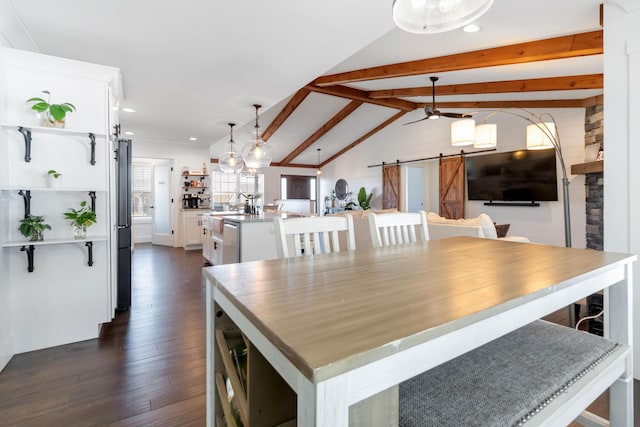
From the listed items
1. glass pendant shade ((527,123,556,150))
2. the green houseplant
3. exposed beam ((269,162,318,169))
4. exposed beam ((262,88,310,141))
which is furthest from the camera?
exposed beam ((269,162,318,169))

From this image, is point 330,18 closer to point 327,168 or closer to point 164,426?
point 164,426

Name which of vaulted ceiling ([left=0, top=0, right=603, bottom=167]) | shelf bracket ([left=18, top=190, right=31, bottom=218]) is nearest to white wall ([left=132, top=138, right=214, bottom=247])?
vaulted ceiling ([left=0, top=0, right=603, bottom=167])

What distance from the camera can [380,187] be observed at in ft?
30.5

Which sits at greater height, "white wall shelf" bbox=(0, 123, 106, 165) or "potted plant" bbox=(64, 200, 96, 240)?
"white wall shelf" bbox=(0, 123, 106, 165)

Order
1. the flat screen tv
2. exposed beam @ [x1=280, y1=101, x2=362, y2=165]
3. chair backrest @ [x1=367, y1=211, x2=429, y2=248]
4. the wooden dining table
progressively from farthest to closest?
1. exposed beam @ [x1=280, y1=101, x2=362, y2=165]
2. the flat screen tv
3. chair backrest @ [x1=367, y1=211, x2=429, y2=248]
4. the wooden dining table

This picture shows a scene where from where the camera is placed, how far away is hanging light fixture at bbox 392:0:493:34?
4.22 feet

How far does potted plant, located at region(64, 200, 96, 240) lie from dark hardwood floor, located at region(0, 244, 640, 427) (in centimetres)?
84

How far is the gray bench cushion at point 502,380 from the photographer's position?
2.71 feet

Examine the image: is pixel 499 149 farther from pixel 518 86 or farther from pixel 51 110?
pixel 51 110

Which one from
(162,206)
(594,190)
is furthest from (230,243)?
(594,190)

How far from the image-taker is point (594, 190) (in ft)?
15.9

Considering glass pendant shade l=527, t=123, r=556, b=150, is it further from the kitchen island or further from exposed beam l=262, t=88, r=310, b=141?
exposed beam l=262, t=88, r=310, b=141

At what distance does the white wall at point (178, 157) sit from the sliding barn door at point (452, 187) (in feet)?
18.3

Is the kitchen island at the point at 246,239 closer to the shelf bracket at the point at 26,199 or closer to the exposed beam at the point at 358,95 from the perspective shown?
the shelf bracket at the point at 26,199
